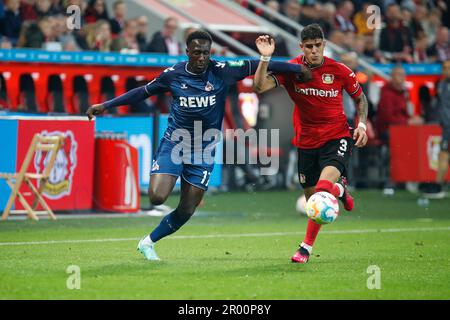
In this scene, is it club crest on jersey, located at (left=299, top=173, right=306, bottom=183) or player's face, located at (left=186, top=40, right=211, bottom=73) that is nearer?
player's face, located at (left=186, top=40, right=211, bottom=73)

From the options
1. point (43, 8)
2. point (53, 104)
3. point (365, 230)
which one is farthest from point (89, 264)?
point (43, 8)

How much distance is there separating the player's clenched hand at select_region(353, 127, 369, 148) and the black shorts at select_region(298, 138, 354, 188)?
36 cm

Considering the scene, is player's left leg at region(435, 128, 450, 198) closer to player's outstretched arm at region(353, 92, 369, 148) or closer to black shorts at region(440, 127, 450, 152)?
black shorts at region(440, 127, 450, 152)

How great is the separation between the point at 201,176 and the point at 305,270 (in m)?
1.69

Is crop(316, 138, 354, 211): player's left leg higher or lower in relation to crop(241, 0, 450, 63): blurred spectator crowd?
lower

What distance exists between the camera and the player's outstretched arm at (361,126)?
11.3 m

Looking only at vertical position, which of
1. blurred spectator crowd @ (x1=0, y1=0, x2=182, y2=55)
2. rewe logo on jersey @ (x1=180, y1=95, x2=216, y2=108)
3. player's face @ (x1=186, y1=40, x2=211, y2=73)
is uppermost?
blurred spectator crowd @ (x1=0, y1=0, x2=182, y2=55)

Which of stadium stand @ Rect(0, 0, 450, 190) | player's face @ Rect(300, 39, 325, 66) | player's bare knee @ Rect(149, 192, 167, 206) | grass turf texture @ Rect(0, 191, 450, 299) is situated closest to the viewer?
grass turf texture @ Rect(0, 191, 450, 299)

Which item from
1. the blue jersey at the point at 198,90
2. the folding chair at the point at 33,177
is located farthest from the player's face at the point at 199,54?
the folding chair at the point at 33,177

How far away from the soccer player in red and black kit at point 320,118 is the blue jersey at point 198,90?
45 cm

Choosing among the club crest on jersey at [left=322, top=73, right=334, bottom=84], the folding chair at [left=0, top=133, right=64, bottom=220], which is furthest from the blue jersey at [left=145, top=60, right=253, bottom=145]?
the folding chair at [left=0, top=133, right=64, bottom=220]

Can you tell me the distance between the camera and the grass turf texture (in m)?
9.13

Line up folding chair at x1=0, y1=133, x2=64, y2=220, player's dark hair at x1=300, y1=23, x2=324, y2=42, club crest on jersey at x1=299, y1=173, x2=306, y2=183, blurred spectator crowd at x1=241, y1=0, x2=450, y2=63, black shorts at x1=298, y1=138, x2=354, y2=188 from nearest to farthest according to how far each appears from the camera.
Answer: player's dark hair at x1=300, y1=23, x2=324, y2=42 → black shorts at x1=298, y1=138, x2=354, y2=188 → club crest on jersey at x1=299, y1=173, x2=306, y2=183 → folding chair at x1=0, y1=133, x2=64, y2=220 → blurred spectator crowd at x1=241, y1=0, x2=450, y2=63

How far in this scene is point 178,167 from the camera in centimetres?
1155
